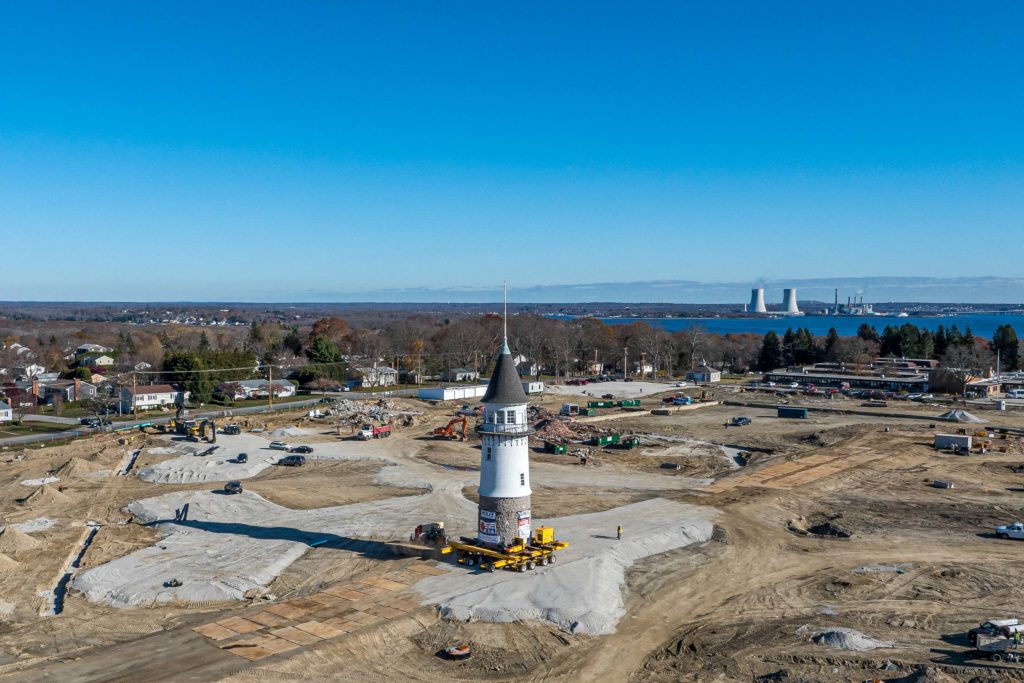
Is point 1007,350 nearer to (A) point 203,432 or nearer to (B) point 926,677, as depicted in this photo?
(A) point 203,432

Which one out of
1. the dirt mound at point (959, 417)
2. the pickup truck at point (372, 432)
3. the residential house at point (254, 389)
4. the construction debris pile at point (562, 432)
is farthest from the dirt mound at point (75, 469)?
the dirt mound at point (959, 417)

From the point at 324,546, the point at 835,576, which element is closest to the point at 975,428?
the point at 835,576

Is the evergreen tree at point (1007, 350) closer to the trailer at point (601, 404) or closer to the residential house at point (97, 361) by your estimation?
the trailer at point (601, 404)

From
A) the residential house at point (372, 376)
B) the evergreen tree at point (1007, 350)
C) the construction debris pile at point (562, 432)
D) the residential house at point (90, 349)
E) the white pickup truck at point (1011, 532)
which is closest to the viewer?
the white pickup truck at point (1011, 532)

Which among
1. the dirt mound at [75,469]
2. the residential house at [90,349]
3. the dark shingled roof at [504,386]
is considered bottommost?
the dirt mound at [75,469]

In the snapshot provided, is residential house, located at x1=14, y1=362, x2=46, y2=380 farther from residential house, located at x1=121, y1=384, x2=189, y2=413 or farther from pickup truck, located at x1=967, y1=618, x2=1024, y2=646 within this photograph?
pickup truck, located at x1=967, y1=618, x2=1024, y2=646

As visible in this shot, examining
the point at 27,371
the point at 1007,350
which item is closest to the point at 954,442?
the point at 1007,350

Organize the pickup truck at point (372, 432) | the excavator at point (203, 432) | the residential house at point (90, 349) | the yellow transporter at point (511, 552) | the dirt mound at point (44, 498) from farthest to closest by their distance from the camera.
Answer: the residential house at point (90, 349)
the pickup truck at point (372, 432)
the excavator at point (203, 432)
the dirt mound at point (44, 498)
the yellow transporter at point (511, 552)
